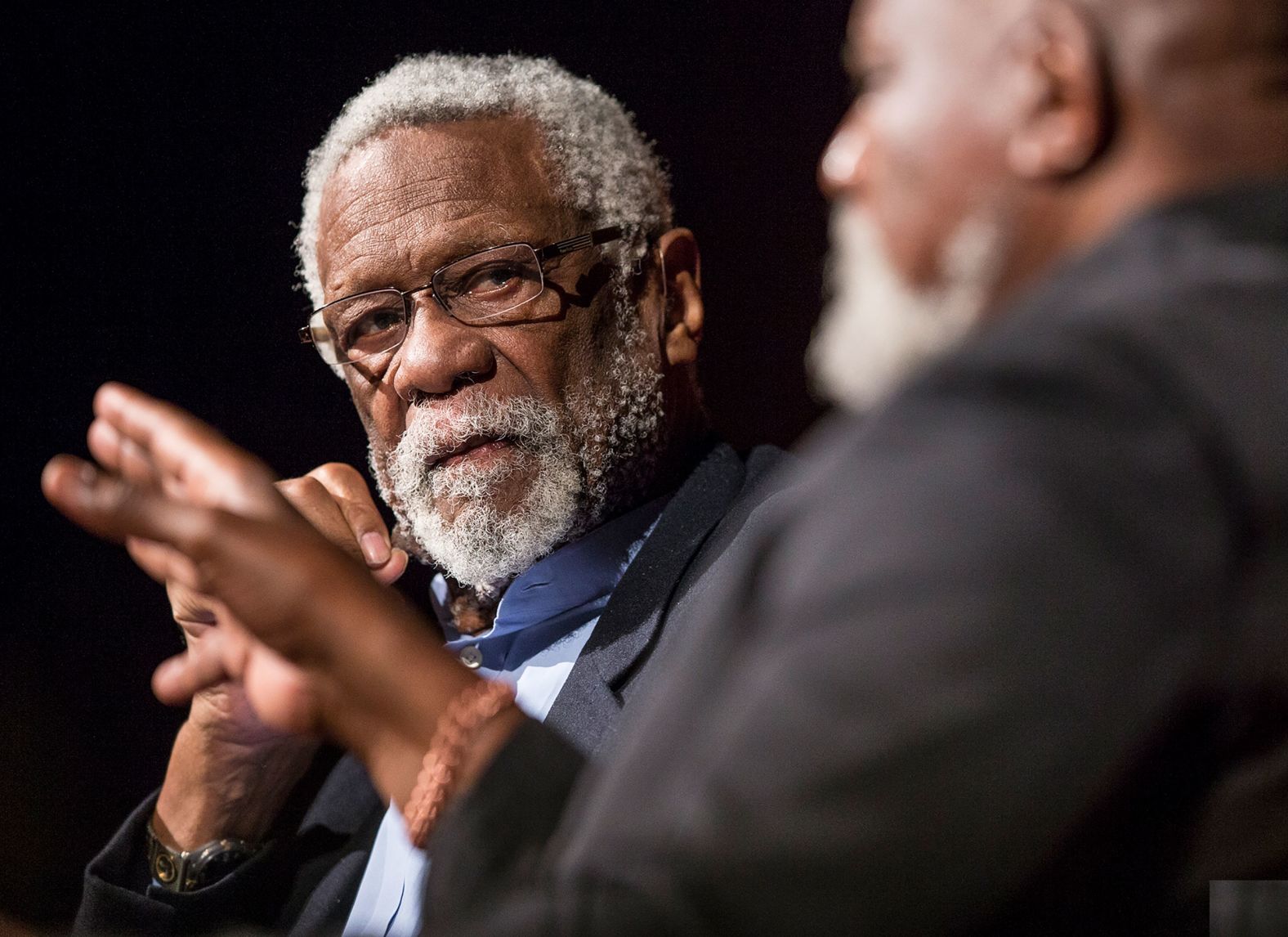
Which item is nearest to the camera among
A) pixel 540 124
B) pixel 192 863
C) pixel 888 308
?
pixel 888 308

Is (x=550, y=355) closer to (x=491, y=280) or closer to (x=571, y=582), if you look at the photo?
(x=491, y=280)

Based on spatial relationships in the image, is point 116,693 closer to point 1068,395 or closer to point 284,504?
point 284,504

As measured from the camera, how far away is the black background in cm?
208

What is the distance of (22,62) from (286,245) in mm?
544

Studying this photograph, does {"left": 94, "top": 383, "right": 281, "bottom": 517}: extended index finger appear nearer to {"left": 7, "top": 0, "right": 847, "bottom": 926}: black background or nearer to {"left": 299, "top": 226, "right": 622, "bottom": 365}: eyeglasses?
{"left": 299, "top": 226, "right": 622, "bottom": 365}: eyeglasses

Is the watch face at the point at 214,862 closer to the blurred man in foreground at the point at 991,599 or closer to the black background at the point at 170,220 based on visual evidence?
the black background at the point at 170,220

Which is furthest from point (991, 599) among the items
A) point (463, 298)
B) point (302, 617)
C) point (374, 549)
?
point (463, 298)

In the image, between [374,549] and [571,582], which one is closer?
[374,549]

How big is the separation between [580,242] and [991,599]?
1.46 meters

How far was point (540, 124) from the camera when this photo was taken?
196 centimetres

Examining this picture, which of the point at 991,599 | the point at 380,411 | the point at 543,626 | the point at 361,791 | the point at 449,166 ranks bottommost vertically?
the point at 361,791

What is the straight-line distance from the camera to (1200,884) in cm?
73

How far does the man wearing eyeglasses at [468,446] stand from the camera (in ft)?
5.61

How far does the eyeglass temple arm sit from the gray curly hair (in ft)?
0.07
